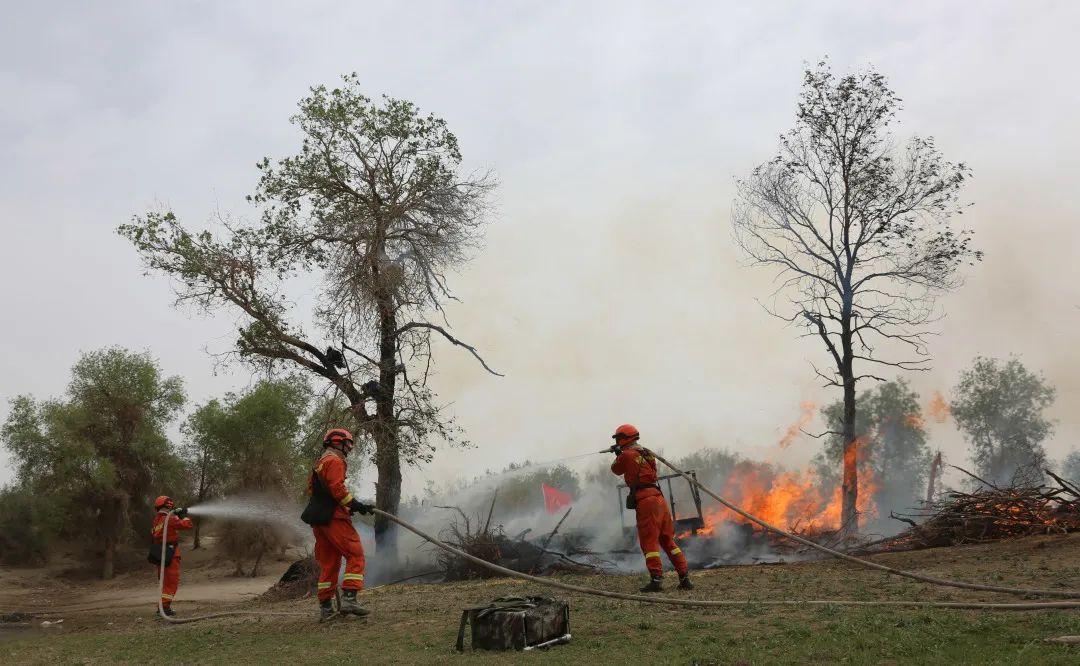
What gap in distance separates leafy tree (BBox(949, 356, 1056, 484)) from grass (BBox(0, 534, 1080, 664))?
813 inches

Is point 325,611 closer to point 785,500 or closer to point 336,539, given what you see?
point 336,539

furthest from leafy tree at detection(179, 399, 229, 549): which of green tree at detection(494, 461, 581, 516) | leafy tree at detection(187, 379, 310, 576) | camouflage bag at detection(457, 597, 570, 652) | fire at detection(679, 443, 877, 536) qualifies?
camouflage bag at detection(457, 597, 570, 652)

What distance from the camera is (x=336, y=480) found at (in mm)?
10094

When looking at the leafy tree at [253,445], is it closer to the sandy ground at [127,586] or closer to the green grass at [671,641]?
the sandy ground at [127,586]

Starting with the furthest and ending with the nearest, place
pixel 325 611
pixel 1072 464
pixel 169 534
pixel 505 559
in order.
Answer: pixel 1072 464 < pixel 505 559 < pixel 169 534 < pixel 325 611

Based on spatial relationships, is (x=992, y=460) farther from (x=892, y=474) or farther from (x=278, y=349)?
(x=278, y=349)

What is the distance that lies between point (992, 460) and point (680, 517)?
2118 centimetres

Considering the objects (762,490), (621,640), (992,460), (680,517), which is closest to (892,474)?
(992,460)

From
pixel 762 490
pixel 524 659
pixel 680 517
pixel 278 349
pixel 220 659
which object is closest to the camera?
pixel 524 659

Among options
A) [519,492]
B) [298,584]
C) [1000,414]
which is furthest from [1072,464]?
[298,584]

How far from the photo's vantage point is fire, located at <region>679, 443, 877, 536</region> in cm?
1984

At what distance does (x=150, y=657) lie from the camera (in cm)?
918

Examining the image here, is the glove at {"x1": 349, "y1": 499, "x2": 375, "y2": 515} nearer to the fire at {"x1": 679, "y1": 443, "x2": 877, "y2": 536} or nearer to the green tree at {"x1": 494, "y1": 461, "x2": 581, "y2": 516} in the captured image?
the fire at {"x1": 679, "y1": 443, "x2": 877, "y2": 536}

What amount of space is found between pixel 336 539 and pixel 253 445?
26.9 metres
